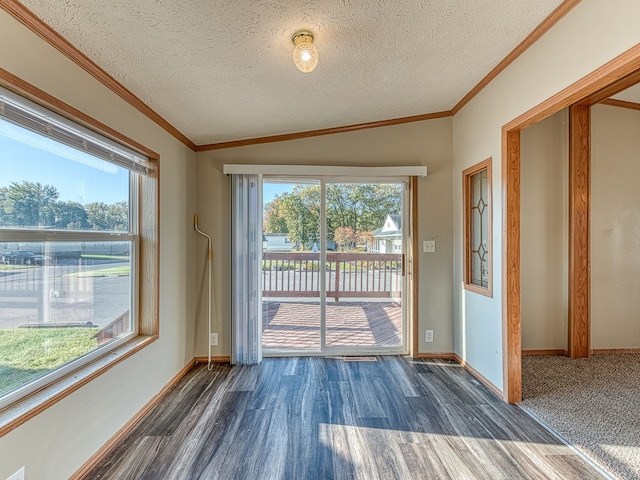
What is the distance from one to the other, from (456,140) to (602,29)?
5.64 feet

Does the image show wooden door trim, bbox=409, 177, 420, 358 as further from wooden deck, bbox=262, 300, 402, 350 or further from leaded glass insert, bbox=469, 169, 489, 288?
leaded glass insert, bbox=469, 169, 489, 288

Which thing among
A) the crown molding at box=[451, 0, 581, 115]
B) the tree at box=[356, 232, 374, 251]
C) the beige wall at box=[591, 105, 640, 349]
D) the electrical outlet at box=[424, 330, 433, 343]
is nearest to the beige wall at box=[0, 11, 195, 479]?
the tree at box=[356, 232, 374, 251]

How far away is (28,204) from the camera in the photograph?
1.56 m

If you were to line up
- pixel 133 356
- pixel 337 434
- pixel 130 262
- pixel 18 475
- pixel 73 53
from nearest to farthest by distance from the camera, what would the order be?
1. pixel 18 475
2. pixel 73 53
3. pixel 337 434
4. pixel 133 356
5. pixel 130 262

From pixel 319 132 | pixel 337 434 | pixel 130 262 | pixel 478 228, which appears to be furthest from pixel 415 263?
pixel 130 262

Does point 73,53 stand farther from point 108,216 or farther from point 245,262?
point 245,262

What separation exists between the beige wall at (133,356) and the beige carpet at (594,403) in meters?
2.86

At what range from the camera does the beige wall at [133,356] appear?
1.41 m

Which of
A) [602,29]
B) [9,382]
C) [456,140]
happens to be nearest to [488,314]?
[456,140]

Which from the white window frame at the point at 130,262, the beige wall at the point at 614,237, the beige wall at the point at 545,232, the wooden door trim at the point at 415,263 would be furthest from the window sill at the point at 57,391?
the beige wall at the point at 614,237

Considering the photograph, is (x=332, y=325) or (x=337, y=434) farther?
(x=332, y=325)

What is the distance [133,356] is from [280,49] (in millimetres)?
2264

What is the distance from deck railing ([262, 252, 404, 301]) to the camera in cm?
347

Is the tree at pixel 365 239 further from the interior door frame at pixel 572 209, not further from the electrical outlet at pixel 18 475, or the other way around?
the electrical outlet at pixel 18 475
